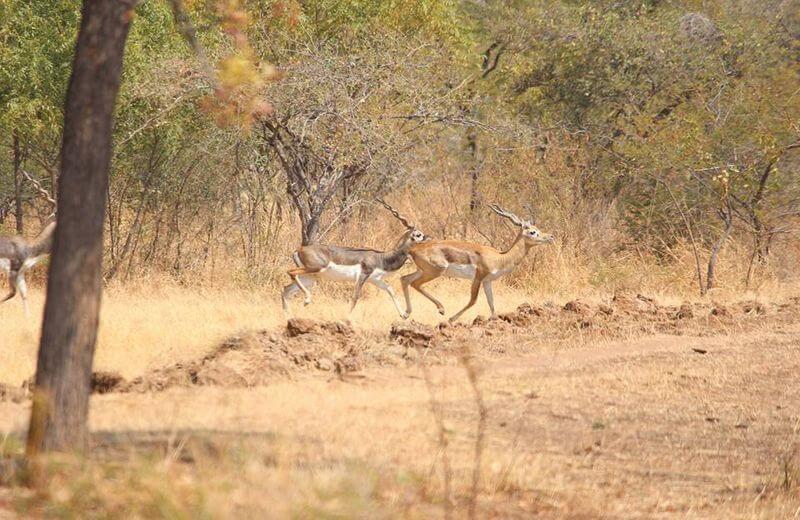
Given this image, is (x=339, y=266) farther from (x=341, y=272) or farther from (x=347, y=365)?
(x=347, y=365)

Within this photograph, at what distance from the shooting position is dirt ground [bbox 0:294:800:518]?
6.72m

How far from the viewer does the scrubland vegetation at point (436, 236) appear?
671 centimetres

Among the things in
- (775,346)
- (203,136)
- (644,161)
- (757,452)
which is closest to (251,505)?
(757,452)

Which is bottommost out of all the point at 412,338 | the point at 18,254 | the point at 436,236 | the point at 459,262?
the point at 412,338

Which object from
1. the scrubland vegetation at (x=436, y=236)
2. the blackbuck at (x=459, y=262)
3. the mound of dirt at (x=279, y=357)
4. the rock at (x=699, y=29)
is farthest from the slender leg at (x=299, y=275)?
the rock at (x=699, y=29)

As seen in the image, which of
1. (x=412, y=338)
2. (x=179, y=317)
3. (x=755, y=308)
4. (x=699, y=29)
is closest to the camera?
(x=412, y=338)

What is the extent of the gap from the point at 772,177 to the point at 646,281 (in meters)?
2.72

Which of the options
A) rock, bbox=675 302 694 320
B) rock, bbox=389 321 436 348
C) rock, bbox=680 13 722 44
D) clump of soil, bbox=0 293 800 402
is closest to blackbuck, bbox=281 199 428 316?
clump of soil, bbox=0 293 800 402

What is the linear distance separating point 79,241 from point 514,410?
171 inches

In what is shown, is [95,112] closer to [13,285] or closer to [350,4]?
[13,285]

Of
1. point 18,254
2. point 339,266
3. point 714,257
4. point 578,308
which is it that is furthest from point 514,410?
point 714,257

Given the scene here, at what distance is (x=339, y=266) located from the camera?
15562 mm

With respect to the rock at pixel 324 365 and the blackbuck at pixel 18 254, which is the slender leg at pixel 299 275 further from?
the rock at pixel 324 365

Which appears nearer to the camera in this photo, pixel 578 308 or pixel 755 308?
pixel 578 308
